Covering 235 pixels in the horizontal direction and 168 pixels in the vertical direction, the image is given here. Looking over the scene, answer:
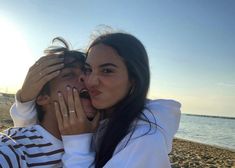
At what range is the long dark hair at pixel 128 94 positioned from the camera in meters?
3.83

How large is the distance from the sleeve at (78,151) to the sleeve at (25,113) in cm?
63

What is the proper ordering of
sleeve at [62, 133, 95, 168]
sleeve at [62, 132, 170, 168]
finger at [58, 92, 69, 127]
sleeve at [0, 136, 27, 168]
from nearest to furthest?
sleeve at [0, 136, 27, 168] → sleeve at [62, 132, 170, 168] → sleeve at [62, 133, 95, 168] → finger at [58, 92, 69, 127]

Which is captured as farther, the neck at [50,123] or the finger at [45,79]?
the finger at [45,79]

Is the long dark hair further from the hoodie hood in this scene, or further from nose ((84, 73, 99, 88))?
nose ((84, 73, 99, 88))

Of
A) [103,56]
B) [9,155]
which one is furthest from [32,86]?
[9,155]

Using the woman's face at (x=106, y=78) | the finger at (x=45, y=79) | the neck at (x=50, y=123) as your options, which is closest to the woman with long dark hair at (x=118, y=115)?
the woman's face at (x=106, y=78)

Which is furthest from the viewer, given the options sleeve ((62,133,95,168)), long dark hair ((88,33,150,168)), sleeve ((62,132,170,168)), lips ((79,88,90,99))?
lips ((79,88,90,99))

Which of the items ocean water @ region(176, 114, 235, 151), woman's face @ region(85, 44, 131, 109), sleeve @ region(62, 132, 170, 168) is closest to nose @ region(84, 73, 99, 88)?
woman's face @ region(85, 44, 131, 109)

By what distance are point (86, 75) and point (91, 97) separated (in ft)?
0.85

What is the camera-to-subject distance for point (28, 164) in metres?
3.55

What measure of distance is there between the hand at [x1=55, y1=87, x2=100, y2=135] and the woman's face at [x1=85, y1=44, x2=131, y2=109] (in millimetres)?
154

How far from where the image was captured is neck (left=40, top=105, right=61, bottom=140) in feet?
13.1

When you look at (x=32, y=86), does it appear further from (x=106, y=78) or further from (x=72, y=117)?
(x=106, y=78)

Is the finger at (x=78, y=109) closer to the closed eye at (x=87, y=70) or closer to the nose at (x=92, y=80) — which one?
the nose at (x=92, y=80)
